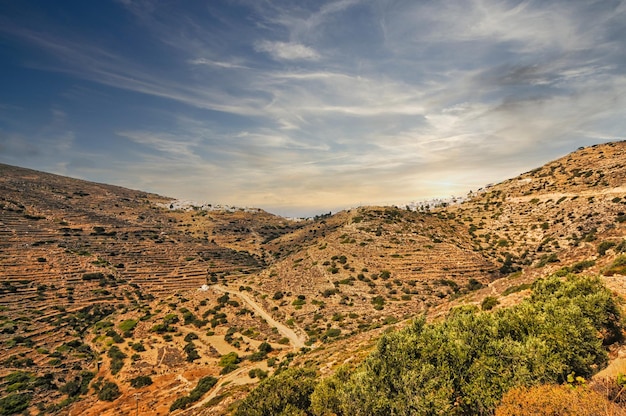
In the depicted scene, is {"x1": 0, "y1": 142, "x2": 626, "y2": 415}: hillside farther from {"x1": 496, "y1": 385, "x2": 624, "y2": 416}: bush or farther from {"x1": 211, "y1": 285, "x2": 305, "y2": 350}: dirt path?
{"x1": 496, "y1": 385, "x2": 624, "y2": 416}: bush

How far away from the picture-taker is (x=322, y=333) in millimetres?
52281

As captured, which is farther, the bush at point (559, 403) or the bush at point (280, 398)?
the bush at point (280, 398)

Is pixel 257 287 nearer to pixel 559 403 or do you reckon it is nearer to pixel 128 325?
pixel 128 325

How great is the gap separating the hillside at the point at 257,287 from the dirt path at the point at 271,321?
433 millimetres

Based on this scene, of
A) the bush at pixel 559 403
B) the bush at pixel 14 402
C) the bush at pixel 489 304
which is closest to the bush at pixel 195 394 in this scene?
the bush at pixel 14 402

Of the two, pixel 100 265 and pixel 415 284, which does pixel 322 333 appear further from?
pixel 100 265

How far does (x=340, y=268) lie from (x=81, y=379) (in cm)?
5337

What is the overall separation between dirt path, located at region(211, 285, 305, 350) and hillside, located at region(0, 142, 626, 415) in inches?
17.0

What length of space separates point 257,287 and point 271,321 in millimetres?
19276

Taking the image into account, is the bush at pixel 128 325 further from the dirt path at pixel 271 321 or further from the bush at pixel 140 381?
the bush at pixel 140 381

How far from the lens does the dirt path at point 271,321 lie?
51.4 m

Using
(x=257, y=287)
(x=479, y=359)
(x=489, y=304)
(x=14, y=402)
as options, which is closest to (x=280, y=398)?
(x=479, y=359)

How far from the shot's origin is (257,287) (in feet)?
260

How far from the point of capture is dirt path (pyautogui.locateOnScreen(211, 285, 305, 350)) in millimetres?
51406
